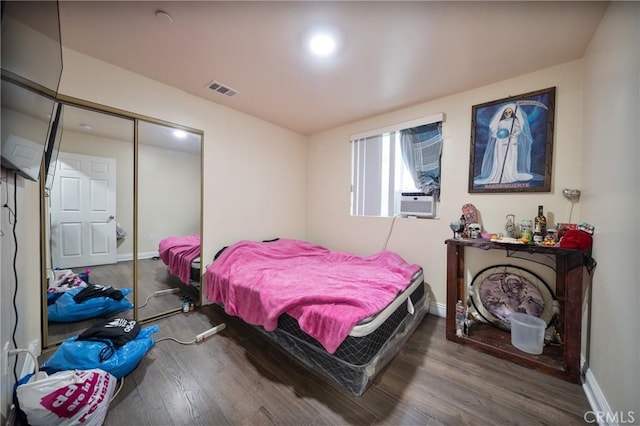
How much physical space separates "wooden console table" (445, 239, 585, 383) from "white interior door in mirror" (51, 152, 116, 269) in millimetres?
3128

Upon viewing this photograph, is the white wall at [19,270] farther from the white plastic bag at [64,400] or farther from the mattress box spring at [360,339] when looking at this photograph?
the mattress box spring at [360,339]

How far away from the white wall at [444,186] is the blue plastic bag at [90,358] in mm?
2432

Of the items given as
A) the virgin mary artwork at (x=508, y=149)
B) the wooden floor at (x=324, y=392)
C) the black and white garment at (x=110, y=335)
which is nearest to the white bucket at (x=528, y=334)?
the wooden floor at (x=324, y=392)

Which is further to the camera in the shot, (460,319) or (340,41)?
(460,319)

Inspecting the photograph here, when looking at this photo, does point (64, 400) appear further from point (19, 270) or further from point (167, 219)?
point (167, 219)

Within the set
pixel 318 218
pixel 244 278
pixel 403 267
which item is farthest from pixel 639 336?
pixel 318 218

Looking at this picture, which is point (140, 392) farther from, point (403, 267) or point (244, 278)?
point (403, 267)

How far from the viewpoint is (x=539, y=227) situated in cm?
177

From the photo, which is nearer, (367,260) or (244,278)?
(244,278)

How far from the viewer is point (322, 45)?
1622 millimetres

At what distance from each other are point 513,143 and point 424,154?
2.50 feet

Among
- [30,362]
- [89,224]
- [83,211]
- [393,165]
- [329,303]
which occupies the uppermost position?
[393,165]

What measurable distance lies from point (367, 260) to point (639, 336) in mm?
1831

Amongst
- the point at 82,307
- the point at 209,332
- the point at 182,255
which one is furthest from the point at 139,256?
the point at 209,332
